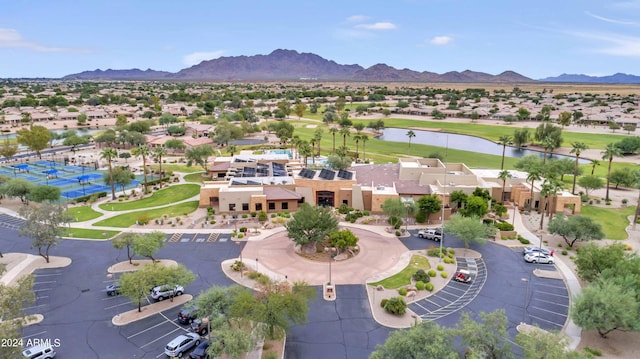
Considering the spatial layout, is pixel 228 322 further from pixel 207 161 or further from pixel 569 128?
pixel 569 128

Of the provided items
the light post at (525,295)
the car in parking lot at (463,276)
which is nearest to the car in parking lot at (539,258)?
the light post at (525,295)

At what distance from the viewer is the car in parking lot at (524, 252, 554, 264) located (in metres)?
49.2

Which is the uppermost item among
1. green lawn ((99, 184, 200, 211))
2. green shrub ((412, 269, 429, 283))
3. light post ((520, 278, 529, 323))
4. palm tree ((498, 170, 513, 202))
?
palm tree ((498, 170, 513, 202))

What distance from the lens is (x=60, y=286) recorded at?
1721 inches

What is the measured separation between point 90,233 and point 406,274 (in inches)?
1700

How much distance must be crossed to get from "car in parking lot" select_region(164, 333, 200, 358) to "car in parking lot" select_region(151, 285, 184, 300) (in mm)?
7907

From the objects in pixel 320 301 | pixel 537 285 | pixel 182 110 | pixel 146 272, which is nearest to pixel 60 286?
pixel 146 272

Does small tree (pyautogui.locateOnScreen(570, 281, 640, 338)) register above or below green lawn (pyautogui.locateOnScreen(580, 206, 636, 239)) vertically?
above

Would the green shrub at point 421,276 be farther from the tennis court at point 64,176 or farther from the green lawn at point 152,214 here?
the tennis court at point 64,176

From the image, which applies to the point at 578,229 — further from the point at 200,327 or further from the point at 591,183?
the point at 200,327

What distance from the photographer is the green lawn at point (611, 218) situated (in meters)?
59.0

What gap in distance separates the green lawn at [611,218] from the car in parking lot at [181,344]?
54.6 m

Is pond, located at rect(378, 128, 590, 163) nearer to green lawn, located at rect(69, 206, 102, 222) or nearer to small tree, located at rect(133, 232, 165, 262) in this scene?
green lawn, located at rect(69, 206, 102, 222)

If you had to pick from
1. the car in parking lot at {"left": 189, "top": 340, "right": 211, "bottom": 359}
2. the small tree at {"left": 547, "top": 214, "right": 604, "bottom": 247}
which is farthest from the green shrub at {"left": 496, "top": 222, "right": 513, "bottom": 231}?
the car in parking lot at {"left": 189, "top": 340, "right": 211, "bottom": 359}
